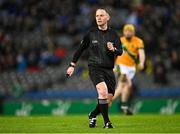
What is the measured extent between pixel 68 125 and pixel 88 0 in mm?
16599

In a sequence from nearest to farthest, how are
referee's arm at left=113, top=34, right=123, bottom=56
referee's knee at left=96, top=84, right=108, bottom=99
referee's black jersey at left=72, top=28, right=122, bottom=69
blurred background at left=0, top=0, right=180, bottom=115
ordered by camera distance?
1. referee's knee at left=96, top=84, right=108, bottom=99
2. referee's arm at left=113, top=34, right=123, bottom=56
3. referee's black jersey at left=72, top=28, right=122, bottom=69
4. blurred background at left=0, top=0, right=180, bottom=115

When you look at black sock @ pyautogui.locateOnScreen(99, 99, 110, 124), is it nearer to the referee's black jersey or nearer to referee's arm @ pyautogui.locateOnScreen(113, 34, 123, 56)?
the referee's black jersey

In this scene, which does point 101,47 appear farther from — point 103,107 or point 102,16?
point 103,107

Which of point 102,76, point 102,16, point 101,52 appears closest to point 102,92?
point 102,76

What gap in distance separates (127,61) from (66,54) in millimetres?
8782

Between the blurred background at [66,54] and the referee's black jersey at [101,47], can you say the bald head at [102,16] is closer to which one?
the referee's black jersey at [101,47]

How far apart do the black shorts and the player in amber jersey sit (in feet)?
19.0

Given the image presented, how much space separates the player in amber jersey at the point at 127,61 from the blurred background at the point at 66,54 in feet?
19.3

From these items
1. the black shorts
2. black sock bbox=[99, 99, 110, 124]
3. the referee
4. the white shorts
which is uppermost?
the referee

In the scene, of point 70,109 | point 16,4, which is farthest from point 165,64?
point 16,4

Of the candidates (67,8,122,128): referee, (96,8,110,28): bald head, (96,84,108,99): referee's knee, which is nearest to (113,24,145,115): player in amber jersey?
(67,8,122,128): referee

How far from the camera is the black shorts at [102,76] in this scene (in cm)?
1399

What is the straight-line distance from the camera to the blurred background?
26.8m

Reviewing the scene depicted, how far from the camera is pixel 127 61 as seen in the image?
20.5m
